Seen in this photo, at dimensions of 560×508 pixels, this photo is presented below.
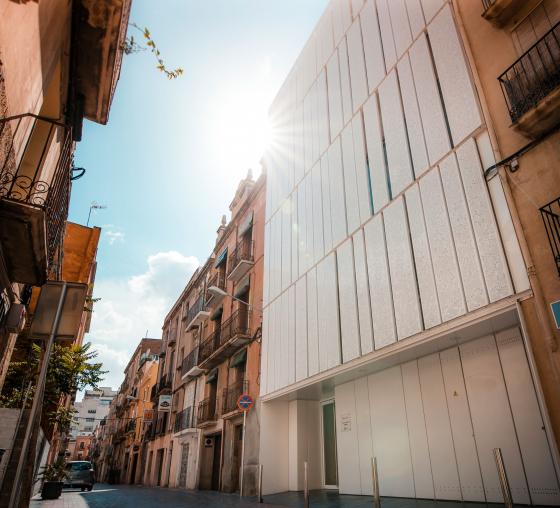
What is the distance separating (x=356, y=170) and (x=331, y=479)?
983cm

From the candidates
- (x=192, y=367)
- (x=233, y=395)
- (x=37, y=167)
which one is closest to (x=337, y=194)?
(x=37, y=167)

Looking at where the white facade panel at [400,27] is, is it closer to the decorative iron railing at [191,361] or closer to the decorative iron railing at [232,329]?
the decorative iron railing at [232,329]

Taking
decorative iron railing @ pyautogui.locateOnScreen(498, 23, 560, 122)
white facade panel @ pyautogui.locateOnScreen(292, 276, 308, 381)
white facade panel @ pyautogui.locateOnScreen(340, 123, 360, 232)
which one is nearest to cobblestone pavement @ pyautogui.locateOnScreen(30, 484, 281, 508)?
white facade panel @ pyautogui.locateOnScreen(292, 276, 308, 381)

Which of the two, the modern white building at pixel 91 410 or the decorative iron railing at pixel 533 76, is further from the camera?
the modern white building at pixel 91 410

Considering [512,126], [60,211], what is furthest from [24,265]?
[512,126]

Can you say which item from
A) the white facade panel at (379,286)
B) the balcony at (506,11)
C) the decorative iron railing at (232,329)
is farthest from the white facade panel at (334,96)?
the decorative iron railing at (232,329)

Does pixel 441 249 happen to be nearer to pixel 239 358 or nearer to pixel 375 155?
pixel 375 155

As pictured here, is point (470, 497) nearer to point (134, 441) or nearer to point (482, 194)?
point (482, 194)

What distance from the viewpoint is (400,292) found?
8969mm

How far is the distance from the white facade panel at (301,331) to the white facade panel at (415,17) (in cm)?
782

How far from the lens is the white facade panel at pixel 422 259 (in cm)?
810

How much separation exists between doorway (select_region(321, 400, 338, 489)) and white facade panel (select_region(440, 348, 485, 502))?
5638 mm

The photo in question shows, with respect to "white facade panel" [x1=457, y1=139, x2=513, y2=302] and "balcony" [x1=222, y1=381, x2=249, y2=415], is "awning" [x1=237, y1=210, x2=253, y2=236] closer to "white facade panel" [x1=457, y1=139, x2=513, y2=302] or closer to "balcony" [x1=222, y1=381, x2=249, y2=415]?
"balcony" [x1=222, y1=381, x2=249, y2=415]

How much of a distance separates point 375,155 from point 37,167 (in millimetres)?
7882
